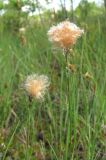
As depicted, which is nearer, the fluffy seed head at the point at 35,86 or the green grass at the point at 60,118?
the fluffy seed head at the point at 35,86

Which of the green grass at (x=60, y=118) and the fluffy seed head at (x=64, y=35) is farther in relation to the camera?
the green grass at (x=60, y=118)

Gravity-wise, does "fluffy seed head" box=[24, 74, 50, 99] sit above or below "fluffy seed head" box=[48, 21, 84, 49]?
below

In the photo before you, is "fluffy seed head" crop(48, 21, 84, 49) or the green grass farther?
the green grass

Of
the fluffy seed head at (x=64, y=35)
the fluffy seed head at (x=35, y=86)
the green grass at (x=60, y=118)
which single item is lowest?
the green grass at (x=60, y=118)

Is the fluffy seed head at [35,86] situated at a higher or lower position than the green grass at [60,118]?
higher

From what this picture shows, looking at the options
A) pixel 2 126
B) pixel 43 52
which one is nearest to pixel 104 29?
pixel 43 52

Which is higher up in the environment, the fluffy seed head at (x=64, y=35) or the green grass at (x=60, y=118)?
the fluffy seed head at (x=64, y=35)

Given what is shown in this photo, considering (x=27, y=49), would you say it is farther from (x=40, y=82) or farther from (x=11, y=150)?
(x=40, y=82)

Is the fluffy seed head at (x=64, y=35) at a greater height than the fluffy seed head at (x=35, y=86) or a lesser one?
greater

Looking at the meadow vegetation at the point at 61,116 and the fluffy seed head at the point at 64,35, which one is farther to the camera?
the meadow vegetation at the point at 61,116

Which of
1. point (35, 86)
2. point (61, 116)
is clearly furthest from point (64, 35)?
point (61, 116)
